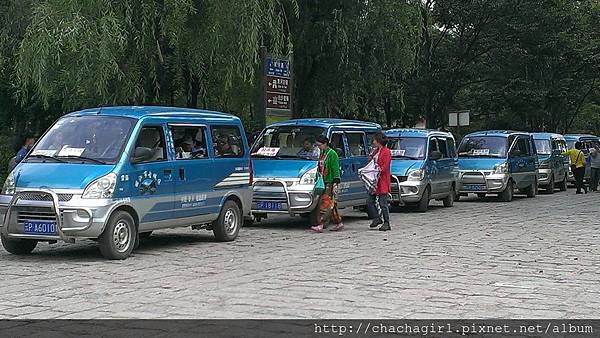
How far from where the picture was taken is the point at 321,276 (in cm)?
1051

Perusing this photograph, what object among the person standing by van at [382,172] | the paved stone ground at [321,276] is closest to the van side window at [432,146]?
the paved stone ground at [321,276]

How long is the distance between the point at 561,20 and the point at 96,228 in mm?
32498

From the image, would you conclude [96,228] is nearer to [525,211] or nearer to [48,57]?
[48,57]

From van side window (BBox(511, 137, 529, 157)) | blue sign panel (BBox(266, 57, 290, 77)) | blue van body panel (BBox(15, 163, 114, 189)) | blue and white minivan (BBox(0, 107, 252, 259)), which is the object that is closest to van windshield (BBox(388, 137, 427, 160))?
blue sign panel (BBox(266, 57, 290, 77))

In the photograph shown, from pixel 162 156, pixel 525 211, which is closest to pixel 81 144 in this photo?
pixel 162 156

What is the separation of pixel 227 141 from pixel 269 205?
2.21 meters

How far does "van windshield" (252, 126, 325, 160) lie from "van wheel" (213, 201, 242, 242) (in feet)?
8.37

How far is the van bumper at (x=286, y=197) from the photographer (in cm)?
1600

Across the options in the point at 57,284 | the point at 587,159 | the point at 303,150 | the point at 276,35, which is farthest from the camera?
the point at 587,159

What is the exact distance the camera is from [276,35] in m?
19.7

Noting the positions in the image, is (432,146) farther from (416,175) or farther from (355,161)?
(355,161)

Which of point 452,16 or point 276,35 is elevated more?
point 452,16

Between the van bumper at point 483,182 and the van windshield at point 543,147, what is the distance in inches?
231

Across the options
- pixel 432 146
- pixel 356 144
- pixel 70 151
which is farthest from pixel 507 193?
pixel 70 151
